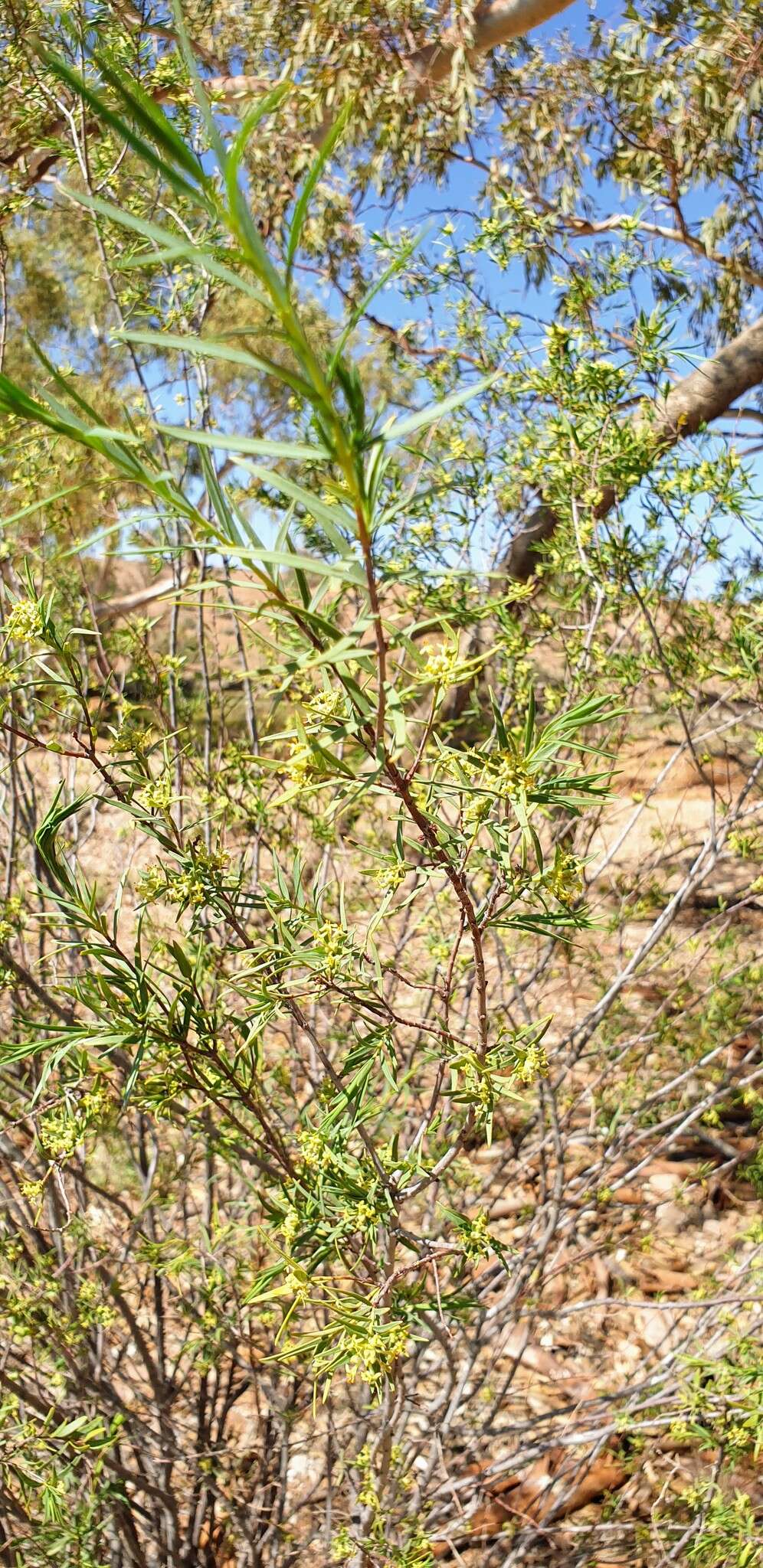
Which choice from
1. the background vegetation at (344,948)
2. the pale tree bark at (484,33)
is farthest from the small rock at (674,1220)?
the pale tree bark at (484,33)

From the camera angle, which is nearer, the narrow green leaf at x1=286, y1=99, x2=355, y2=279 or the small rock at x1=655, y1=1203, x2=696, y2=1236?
the narrow green leaf at x1=286, y1=99, x2=355, y2=279

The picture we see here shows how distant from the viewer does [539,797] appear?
1.12m

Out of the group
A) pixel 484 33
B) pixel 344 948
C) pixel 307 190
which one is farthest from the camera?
pixel 484 33

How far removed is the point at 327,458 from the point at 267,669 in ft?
0.59

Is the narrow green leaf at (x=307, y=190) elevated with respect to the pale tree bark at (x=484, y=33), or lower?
lower

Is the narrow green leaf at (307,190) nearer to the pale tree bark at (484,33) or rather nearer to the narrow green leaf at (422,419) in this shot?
the narrow green leaf at (422,419)

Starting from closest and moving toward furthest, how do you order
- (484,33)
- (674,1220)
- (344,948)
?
(344,948) < (674,1220) < (484,33)

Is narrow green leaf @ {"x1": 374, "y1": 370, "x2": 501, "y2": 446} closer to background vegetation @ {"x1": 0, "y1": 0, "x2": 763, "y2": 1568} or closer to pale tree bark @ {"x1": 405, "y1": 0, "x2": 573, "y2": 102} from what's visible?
background vegetation @ {"x1": 0, "y1": 0, "x2": 763, "y2": 1568}

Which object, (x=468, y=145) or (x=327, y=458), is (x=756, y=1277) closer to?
(x=327, y=458)

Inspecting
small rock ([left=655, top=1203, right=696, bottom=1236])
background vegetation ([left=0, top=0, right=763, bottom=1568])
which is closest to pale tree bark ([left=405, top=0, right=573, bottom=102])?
background vegetation ([left=0, top=0, right=763, bottom=1568])

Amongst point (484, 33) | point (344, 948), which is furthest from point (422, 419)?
point (484, 33)

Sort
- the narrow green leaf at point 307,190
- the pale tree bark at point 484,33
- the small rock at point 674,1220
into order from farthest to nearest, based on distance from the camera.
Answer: the pale tree bark at point 484,33 → the small rock at point 674,1220 → the narrow green leaf at point 307,190

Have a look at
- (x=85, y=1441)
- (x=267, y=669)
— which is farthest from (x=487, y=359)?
(x=85, y=1441)

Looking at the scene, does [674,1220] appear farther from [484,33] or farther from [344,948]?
[484,33]
